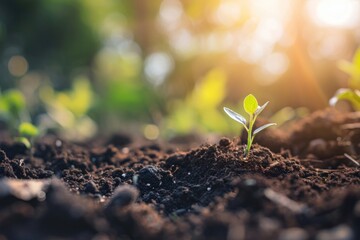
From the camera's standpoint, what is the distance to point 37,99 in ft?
28.2

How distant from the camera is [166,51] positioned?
8.91m

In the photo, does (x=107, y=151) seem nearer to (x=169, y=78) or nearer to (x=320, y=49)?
(x=169, y=78)

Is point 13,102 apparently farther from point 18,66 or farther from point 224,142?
point 18,66

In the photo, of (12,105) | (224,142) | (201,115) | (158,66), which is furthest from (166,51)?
(224,142)

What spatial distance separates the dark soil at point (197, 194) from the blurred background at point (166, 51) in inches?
162

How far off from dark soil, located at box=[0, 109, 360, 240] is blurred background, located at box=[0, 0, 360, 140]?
13.5 ft

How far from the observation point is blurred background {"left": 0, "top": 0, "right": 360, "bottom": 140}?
726cm

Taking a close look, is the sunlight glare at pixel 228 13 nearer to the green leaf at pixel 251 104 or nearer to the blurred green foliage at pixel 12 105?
the blurred green foliage at pixel 12 105

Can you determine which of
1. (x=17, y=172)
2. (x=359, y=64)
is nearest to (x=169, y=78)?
(x=359, y=64)

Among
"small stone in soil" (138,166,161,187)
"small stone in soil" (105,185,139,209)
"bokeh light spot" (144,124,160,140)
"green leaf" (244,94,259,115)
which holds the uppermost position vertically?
"bokeh light spot" (144,124,160,140)

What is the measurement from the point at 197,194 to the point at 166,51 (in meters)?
7.28

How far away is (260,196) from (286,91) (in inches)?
247

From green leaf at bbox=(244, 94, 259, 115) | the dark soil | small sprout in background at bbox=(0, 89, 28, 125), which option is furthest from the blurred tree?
green leaf at bbox=(244, 94, 259, 115)

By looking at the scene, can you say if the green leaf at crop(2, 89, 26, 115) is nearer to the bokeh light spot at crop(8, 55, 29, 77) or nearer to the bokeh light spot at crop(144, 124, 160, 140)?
the bokeh light spot at crop(144, 124, 160, 140)
